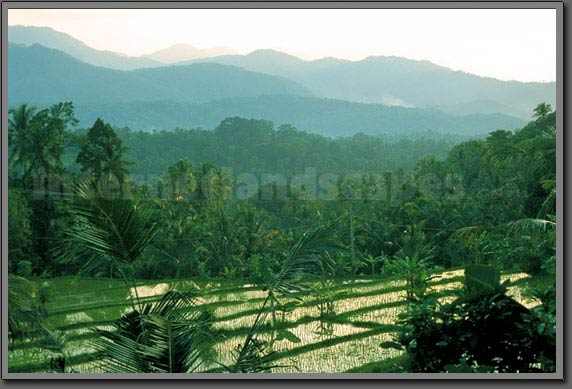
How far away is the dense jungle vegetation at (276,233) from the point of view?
610cm

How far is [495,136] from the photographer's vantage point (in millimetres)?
6480

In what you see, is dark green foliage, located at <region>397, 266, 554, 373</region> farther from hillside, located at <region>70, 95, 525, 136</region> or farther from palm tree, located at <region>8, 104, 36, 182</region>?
palm tree, located at <region>8, 104, 36, 182</region>

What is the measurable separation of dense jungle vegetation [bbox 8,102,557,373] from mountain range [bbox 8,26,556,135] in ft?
0.49

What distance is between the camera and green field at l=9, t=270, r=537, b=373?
6184mm

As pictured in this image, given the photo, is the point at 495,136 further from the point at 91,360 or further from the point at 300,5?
the point at 91,360

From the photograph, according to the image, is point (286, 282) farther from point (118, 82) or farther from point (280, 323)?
point (118, 82)

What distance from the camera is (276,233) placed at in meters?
6.41

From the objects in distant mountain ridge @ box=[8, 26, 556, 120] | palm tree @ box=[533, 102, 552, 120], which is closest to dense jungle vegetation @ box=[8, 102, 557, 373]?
palm tree @ box=[533, 102, 552, 120]

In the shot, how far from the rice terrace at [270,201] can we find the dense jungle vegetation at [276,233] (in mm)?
14

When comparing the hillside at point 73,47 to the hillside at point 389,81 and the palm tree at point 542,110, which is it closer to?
the hillside at point 389,81

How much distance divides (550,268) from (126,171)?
3.13m

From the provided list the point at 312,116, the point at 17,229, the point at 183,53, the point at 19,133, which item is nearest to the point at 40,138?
the point at 19,133

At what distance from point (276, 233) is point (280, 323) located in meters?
0.66

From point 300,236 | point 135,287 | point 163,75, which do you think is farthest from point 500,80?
point 135,287
